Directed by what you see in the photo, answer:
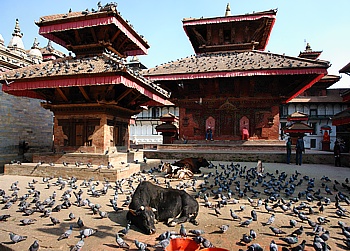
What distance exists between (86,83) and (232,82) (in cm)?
1166

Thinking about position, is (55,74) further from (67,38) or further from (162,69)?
(162,69)

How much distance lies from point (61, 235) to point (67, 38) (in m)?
9.79

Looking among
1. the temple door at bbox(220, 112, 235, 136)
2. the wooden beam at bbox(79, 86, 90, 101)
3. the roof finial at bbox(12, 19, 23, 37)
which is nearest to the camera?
the wooden beam at bbox(79, 86, 90, 101)

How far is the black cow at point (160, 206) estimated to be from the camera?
3727 millimetres

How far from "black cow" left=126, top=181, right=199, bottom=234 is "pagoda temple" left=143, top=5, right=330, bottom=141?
1213cm

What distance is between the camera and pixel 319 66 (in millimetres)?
13672

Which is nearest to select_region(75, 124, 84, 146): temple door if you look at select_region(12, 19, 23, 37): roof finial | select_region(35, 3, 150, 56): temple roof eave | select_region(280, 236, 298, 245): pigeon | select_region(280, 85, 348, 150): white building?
select_region(35, 3, 150, 56): temple roof eave

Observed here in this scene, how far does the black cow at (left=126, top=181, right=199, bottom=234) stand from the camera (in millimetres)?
3727

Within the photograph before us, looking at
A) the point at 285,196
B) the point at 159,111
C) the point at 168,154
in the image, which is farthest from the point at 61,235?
the point at 159,111

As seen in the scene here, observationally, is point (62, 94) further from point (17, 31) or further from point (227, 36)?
point (17, 31)

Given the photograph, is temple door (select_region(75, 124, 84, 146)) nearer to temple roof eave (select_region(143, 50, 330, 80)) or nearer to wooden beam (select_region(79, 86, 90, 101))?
wooden beam (select_region(79, 86, 90, 101))

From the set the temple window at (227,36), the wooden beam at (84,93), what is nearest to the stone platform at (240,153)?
the wooden beam at (84,93)

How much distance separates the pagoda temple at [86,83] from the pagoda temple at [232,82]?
6575 millimetres

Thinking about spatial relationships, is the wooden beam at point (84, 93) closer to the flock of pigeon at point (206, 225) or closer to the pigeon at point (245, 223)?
the flock of pigeon at point (206, 225)
